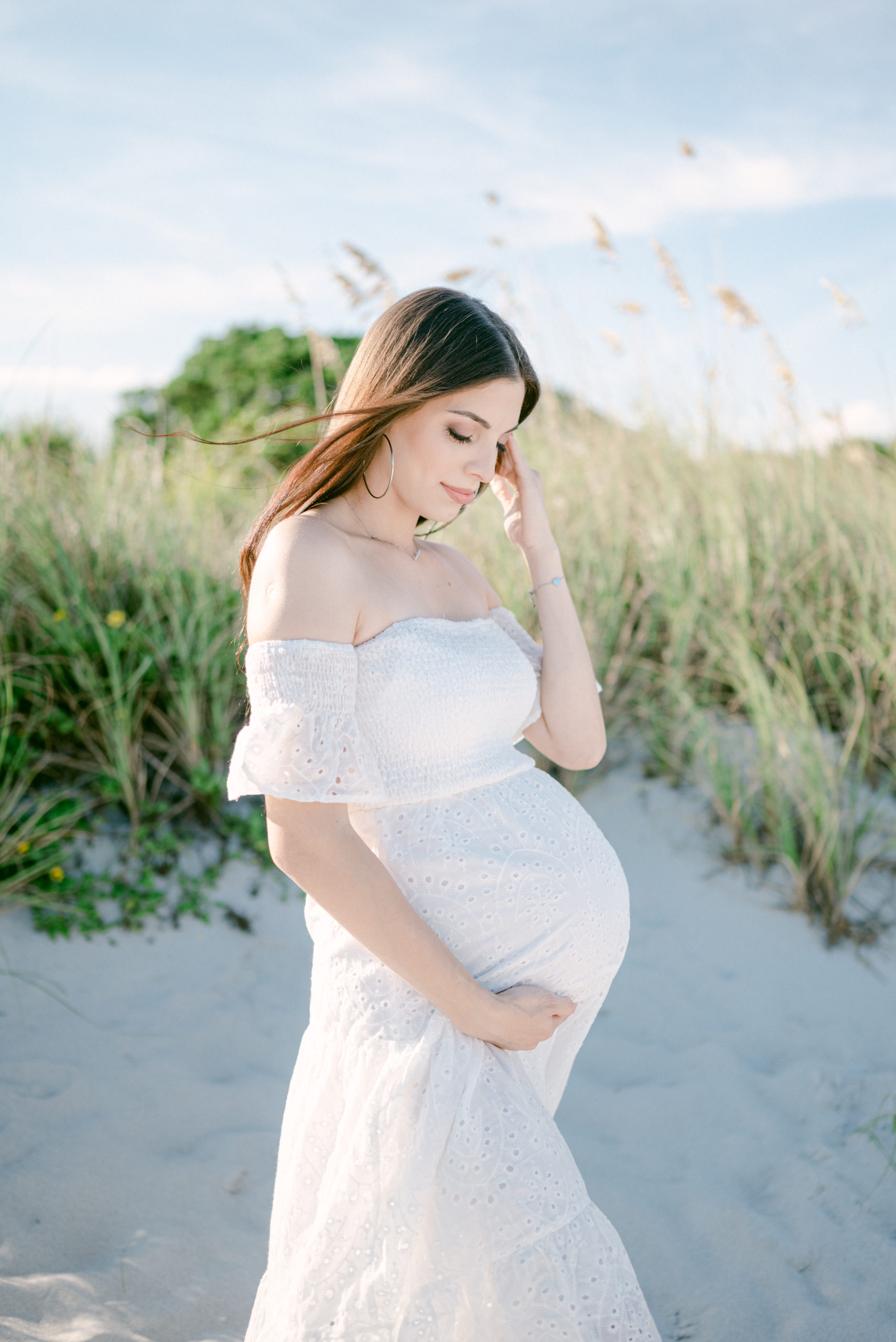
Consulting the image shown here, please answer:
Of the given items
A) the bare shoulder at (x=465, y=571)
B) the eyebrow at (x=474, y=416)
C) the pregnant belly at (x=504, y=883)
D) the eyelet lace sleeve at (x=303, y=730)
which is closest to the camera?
the eyelet lace sleeve at (x=303, y=730)

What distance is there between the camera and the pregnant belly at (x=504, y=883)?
164 cm

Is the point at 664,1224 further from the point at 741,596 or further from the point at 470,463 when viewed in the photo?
the point at 741,596

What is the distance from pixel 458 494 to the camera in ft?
5.94

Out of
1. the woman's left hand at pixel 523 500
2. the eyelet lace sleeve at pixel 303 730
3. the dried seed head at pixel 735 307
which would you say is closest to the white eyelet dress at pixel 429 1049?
the eyelet lace sleeve at pixel 303 730

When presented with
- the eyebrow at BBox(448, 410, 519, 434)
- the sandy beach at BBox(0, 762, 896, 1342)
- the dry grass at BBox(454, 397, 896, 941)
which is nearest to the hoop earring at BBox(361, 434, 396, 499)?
the eyebrow at BBox(448, 410, 519, 434)

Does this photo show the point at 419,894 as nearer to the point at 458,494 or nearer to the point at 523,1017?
the point at 523,1017

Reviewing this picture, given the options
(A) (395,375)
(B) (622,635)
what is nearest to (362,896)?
(A) (395,375)

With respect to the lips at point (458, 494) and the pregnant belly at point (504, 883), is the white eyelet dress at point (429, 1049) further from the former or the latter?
the lips at point (458, 494)

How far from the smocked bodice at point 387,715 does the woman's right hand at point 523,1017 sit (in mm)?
376

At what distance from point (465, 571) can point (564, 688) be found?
0.36 meters

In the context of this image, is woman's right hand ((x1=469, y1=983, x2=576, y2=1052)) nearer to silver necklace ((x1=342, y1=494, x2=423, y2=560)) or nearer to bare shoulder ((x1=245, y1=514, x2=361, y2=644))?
bare shoulder ((x1=245, y1=514, x2=361, y2=644))

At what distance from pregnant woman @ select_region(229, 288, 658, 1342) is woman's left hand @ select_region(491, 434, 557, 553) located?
0.29m

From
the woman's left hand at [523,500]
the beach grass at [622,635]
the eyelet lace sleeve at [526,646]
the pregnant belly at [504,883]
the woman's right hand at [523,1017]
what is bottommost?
the beach grass at [622,635]

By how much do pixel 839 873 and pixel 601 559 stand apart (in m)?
1.80
